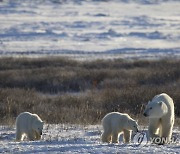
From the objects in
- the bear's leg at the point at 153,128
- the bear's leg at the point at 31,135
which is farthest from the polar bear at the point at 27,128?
the bear's leg at the point at 153,128

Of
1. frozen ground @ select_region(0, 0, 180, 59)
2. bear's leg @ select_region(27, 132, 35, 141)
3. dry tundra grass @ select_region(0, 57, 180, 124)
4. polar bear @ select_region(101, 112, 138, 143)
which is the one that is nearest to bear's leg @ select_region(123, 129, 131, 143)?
polar bear @ select_region(101, 112, 138, 143)

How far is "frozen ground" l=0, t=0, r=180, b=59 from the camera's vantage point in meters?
45.2

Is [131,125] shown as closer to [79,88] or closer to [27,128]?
[27,128]

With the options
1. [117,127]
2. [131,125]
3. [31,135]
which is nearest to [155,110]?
[131,125]

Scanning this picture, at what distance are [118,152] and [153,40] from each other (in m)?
49.8

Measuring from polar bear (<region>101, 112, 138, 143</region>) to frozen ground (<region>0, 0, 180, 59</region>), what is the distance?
26.5 metres

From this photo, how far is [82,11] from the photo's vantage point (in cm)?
8456

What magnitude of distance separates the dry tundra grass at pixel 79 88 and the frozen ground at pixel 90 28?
10.1 metres

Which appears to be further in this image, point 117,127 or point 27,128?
point 27,128

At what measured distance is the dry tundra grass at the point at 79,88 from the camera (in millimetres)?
13859

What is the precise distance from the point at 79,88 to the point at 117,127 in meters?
10.8

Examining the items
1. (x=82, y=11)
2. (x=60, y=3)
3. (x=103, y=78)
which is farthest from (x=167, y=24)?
(x=103, y=78)

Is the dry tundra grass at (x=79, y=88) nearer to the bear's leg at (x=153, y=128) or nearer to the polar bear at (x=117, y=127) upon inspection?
the polar bear at (x=117, y=127)

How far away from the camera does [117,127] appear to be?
9359 mm
